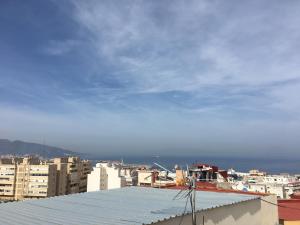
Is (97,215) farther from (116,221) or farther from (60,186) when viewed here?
(60,186)

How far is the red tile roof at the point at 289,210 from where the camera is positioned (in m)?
24.4

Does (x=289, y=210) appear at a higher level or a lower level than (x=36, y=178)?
higher

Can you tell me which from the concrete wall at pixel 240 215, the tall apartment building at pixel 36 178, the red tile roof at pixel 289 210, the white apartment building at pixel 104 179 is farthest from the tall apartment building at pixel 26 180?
the concrete wall at pixel 240 215

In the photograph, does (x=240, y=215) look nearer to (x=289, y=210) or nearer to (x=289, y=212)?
(x=289, y=212)

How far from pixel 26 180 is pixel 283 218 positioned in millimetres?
76158

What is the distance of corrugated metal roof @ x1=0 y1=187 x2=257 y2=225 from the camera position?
1210 cm

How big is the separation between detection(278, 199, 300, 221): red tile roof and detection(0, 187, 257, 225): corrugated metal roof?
7.27 meters

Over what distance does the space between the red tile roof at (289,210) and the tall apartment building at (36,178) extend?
68.0m

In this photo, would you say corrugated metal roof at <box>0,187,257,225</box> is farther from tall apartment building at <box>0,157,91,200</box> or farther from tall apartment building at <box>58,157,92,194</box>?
tall apartment building at <box>58,157,92,194</box>

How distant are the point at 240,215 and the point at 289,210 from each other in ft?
33.1

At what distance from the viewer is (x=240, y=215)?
58.2ft

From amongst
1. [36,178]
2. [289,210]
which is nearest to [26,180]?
[36,178]

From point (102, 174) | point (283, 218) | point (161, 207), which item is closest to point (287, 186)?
point (102, 174)

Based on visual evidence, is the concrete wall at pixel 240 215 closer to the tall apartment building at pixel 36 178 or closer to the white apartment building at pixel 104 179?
the white apartment building at pixel 104 179
